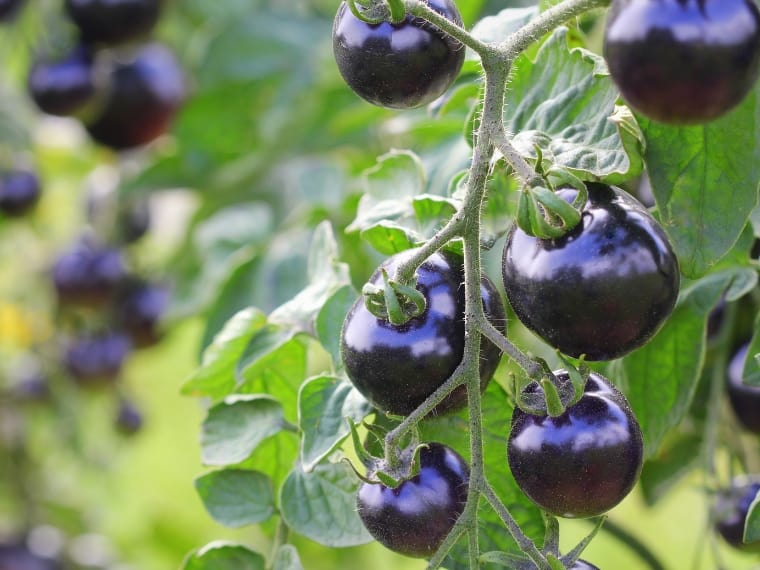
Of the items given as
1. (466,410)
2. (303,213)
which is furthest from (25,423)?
(466,410)

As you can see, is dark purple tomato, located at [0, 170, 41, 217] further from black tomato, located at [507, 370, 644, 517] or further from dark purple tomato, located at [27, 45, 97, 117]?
black tomato, located at [507, 370, 644, 517]

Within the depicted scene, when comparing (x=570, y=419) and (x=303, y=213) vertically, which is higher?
(x=570, y=419)

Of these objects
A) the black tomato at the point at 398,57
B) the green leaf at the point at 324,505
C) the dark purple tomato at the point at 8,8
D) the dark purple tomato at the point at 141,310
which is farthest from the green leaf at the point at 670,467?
the dark purple tomato at the point at 8,8

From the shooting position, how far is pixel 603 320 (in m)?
0.39

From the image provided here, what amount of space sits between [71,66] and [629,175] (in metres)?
0.90

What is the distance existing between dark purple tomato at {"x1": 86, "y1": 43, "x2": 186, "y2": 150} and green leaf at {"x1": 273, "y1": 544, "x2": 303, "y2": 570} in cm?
86

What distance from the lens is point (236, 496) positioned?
0.57 meters

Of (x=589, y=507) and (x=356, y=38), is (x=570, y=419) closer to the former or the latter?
(x=589, y=507)

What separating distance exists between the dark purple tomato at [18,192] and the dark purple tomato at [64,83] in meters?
0.18

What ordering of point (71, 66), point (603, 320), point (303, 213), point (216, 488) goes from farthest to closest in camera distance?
point (71, 66) → point (303, 213) → point (216, 488) → point (603, 320)

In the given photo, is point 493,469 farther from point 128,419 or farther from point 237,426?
point 128,419

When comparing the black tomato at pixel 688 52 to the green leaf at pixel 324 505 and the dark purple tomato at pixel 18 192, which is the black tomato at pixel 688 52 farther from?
the dark purple tomato at pixel 18 192

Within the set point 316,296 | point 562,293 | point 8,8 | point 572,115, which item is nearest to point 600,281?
point 562,293

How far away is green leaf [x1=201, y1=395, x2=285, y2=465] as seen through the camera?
→ 1.77ft
